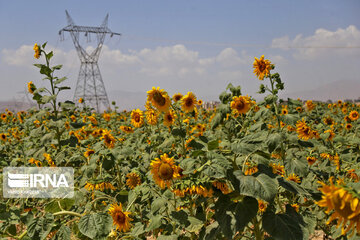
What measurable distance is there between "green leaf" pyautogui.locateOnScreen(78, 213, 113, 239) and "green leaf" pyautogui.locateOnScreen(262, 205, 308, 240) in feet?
2.60

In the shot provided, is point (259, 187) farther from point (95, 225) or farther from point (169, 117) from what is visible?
point (169, 117)

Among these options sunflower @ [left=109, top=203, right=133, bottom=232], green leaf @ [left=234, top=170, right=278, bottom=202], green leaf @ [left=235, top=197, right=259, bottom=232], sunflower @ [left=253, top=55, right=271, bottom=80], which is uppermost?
sunflower @ [left=253, top=55, right=271, bottom=80]

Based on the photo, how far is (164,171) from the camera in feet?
6.15

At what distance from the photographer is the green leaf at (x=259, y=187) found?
127cm

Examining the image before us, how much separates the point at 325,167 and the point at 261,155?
2.08 m

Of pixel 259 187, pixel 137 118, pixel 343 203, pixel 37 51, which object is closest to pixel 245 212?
pixel 259 187

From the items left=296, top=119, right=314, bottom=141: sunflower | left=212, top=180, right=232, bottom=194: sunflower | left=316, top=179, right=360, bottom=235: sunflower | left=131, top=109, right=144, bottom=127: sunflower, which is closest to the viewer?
left=316, top=179, right=360, bottom=235: sunflower

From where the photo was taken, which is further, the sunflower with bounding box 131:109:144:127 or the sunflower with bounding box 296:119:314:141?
the sunflower with bounding box 131:109:144:127

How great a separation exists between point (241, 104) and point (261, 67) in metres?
0.40

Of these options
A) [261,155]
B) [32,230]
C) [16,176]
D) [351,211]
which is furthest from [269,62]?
[16,176]

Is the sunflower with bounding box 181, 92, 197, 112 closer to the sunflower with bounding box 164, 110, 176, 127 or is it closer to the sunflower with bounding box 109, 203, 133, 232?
the sunflower with bounding box 164, 110, 176, 127

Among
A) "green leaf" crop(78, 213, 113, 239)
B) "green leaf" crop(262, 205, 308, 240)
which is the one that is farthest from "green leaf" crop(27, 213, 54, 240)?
"green leaf" crop(262, 205, 308, 240)

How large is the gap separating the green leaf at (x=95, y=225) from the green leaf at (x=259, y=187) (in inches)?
27.2

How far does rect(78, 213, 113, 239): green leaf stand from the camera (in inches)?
55.6
